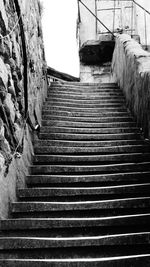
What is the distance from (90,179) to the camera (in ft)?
11.6

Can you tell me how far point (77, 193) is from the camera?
3307 mm

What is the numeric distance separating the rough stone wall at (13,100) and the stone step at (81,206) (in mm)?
148

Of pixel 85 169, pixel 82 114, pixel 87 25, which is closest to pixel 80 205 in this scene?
pixel 85 169

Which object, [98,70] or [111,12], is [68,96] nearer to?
[98,70]

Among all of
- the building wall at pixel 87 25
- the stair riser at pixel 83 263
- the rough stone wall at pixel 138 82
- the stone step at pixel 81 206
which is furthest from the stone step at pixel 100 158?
the building wall at pixel 87 25

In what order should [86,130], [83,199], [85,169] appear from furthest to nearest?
[86,130] < [85,169] < [83,199]

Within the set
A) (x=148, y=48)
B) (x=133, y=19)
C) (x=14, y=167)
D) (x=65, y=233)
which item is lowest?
(x=65, y=233)

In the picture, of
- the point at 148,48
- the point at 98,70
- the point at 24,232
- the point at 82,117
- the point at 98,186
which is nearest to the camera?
the point at 24,232

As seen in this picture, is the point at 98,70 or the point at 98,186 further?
the point at 98,70

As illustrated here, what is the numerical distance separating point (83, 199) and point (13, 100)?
125 centimetres

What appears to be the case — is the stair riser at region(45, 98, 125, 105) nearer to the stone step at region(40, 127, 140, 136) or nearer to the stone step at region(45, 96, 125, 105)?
the stone step at region(45, 96, 125, 105)

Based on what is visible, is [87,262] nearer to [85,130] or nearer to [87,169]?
[87,169]

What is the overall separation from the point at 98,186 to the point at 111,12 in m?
9.23

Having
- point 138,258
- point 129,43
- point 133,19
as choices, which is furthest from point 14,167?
point 133,19
